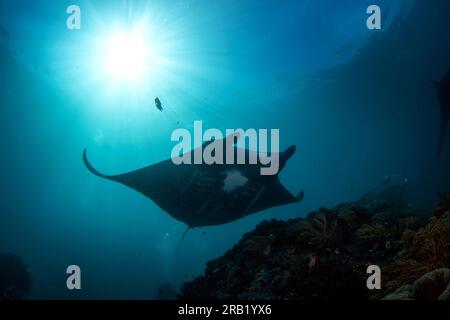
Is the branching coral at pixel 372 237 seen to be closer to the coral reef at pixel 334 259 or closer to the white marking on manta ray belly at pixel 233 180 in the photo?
the coral reef at pixel 334 259

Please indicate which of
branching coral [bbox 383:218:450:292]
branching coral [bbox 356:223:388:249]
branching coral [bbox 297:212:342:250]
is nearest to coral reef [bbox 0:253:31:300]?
branching coral [bbox 297:212:342:250]

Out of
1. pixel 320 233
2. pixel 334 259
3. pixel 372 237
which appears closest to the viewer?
pixel 334 259

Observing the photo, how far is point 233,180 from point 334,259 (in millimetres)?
2340

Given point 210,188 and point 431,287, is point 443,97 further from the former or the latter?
point 431,287

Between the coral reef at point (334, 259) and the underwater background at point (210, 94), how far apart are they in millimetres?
3731

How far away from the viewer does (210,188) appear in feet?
21.0

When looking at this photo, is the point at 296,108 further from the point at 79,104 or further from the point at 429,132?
the point at 79,104

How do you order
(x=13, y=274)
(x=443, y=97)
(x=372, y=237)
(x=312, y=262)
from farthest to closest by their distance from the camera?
(x=13, y=274)
(x=443, y=97)
(x=372, y=237)
(x=312, y=262)

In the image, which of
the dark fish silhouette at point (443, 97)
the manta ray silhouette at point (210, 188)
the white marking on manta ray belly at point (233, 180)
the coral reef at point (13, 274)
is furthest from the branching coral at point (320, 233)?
the coral reef at point (13, 274)

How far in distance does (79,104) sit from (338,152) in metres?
38.6

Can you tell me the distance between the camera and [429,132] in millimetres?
36281

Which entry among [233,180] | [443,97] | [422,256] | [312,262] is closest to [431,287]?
[422,256]

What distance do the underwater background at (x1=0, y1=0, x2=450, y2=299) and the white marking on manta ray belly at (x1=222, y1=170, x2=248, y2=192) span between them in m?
4.27
